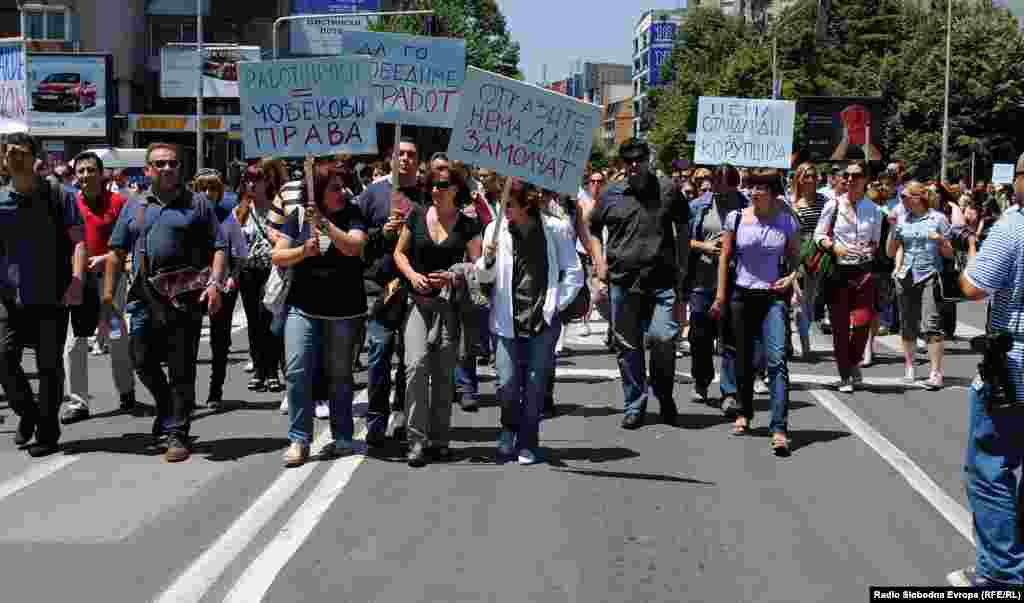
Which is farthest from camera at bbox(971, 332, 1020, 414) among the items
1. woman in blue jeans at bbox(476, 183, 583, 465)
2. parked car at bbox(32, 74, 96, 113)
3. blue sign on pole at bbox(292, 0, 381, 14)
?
blue sign on pole at bbox(292, 0, 381, 14)

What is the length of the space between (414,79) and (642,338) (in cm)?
311

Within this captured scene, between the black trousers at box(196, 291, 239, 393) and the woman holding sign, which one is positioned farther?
the black trousers at box(196, 291, 239, 393)

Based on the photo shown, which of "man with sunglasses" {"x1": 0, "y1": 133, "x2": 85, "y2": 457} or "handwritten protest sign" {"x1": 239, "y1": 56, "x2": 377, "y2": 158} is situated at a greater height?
"handwritten protest sign" {"x1": 239, "y1": 56, "x2": 377, "y2": 158}

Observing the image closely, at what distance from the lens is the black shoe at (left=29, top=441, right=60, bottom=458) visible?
8938mm

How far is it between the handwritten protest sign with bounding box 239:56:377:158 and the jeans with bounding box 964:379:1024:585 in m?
4.31

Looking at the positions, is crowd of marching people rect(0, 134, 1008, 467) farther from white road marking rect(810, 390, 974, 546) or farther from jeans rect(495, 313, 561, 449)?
white road marking rect(810, 390, 974, 546)

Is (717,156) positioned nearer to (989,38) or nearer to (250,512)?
(250,512)

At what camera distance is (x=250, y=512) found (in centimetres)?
729

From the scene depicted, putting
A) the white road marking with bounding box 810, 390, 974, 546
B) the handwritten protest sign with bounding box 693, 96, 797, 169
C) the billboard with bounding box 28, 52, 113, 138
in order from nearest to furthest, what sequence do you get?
the white road marking with bounding box 810, 390, 974, 546 → the handwritten protest sign with bounding box 693, 96, 797, 169 → the billboard with bounding box 28, 52, 113, 138

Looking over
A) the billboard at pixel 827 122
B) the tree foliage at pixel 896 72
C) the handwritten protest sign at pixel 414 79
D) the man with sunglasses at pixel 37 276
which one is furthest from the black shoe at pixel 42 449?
the tree foliage at pixel 896 72

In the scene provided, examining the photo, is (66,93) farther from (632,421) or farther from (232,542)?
(232,542)

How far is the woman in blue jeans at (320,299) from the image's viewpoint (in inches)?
333

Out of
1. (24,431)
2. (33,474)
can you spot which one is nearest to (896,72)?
(24,431)

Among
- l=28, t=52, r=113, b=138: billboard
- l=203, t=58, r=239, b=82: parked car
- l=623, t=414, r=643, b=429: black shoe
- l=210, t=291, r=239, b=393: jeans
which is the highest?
l=203, t=58, r=239, b=82: parked car
